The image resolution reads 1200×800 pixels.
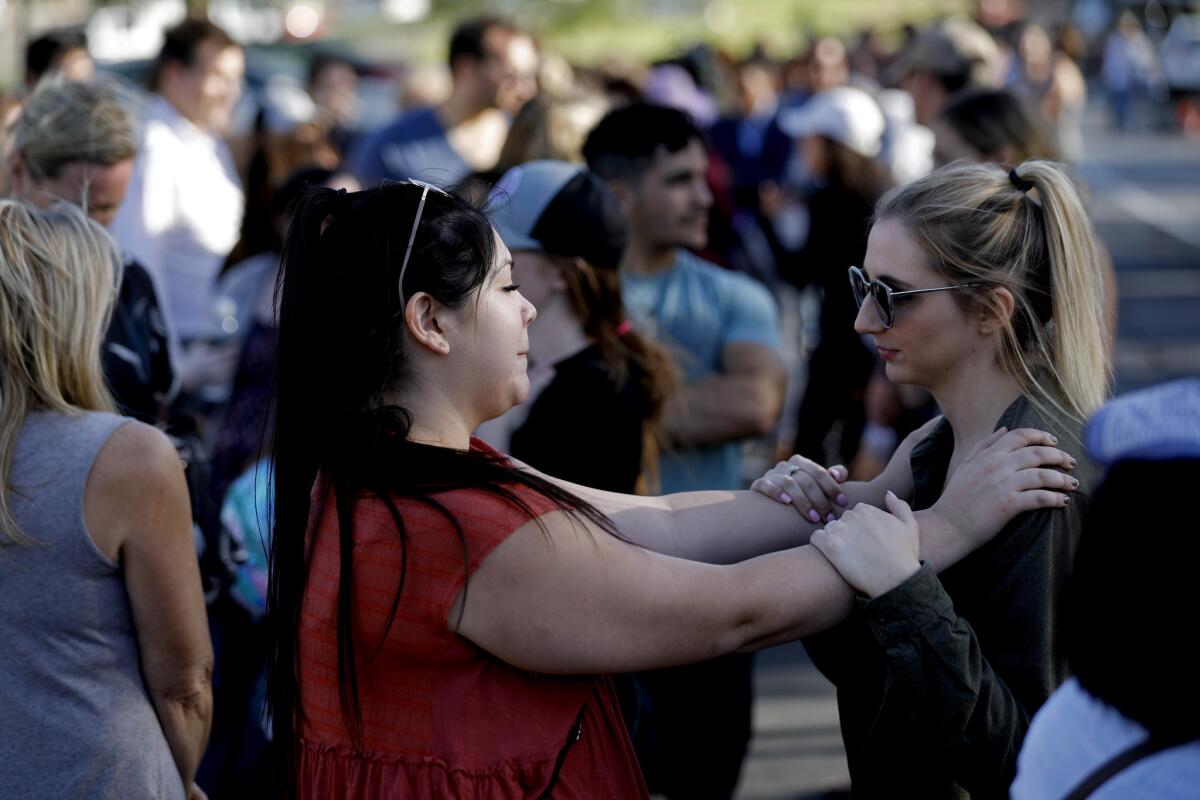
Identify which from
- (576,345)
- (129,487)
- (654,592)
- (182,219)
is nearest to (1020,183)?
(654,592)

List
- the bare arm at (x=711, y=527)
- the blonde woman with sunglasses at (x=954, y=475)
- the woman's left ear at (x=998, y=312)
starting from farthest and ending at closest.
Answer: the bare arm at (x=711, y=527)
the woman's left ear at (x=998, y=312)
the blonde woman with sunglasses at (x=954, y=475)

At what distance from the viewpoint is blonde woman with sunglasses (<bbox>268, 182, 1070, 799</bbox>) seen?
2014mm

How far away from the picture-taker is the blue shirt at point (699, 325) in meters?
4.45

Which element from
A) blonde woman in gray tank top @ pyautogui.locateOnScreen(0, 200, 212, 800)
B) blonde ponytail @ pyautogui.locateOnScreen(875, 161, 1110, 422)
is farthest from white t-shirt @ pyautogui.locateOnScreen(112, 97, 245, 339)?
blonde ponytail @ pyautogui.locateOnScreen(875, 161, 1110, 422)

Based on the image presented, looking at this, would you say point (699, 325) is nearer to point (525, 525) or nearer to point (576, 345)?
point (576, 345)

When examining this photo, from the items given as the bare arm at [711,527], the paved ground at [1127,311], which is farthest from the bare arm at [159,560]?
the paved ground at [1127,311]

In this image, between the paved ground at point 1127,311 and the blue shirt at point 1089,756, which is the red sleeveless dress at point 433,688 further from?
the paved ground at point 1127,311

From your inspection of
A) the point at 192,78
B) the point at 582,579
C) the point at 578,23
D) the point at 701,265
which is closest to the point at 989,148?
the point at 701,265

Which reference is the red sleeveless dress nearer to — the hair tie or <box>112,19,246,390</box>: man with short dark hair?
the hair tie

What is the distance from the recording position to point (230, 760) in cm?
372

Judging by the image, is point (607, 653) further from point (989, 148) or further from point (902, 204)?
point (989, 148)

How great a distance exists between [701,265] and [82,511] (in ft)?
8.67

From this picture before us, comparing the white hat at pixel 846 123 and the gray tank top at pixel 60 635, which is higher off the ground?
the gray tank top at pixel 60 635

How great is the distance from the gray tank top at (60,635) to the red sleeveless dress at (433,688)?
637mm
